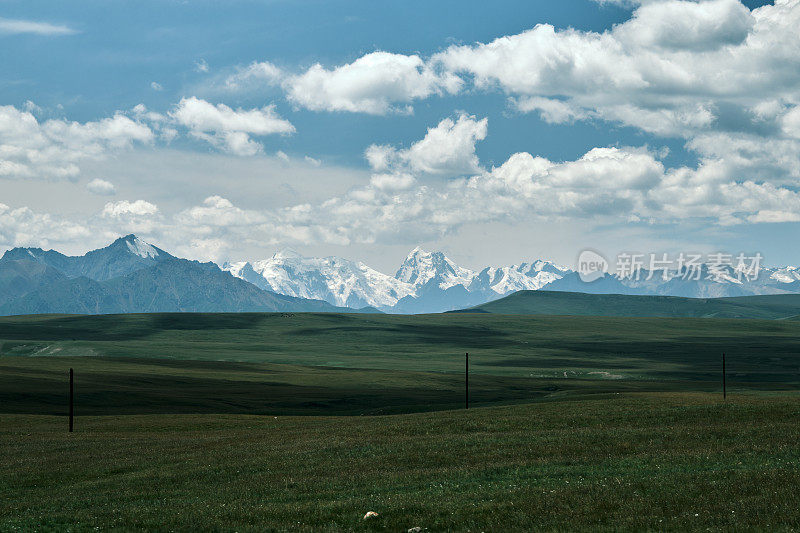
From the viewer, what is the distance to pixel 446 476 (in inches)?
1268

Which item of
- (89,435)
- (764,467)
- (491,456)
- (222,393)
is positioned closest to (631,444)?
(491,456)

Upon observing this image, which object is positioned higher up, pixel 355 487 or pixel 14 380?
pixel 355 487

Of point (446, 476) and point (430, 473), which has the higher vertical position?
point (446, 476)

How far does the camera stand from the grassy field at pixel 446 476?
22219mm

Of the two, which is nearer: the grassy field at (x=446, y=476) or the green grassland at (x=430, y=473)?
the grassy field at (x=446, y=476)

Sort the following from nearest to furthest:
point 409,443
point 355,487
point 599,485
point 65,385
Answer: point 599,485
point 355,487
point 409,443
point 65,385

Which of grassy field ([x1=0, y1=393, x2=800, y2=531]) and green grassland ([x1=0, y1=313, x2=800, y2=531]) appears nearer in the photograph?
grassy field ([x1=0, y1=393, x2=800, y2=531])

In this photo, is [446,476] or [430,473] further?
[430,473]

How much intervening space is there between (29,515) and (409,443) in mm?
22674

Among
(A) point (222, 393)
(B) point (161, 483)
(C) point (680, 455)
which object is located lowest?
(A) point (222, 393)

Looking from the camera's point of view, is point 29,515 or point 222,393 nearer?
point 29,515

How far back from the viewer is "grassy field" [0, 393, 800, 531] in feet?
72.9

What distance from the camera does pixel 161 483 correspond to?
3656 centimetres

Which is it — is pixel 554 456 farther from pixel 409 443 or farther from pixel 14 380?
pixel 14 380
